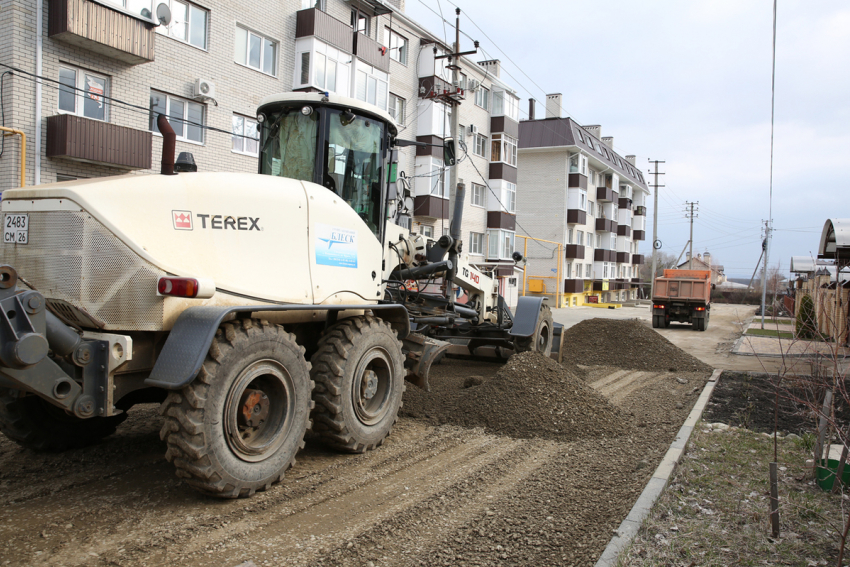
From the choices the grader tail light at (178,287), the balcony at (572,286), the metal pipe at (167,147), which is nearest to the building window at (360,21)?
the metal pipe at (167,147)

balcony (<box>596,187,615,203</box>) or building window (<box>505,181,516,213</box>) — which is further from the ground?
balcony (<box>596,187,615,203</box>)

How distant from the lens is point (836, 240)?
1334 cm

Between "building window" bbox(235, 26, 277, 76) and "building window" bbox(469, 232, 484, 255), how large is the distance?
1664cm

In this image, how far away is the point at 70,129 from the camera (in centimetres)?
1400

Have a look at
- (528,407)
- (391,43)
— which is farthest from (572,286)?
(528,407)

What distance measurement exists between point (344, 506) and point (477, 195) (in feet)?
103

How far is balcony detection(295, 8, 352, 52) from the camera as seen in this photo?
67.6ft

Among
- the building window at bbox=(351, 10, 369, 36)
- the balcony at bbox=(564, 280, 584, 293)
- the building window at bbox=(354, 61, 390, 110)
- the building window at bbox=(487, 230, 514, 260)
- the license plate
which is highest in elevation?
the building window at bbox=(351, 10, 369, 36)

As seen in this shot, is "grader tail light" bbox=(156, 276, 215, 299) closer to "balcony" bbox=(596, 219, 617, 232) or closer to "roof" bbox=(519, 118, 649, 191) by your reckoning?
"roof" bbox=(519, 118, 649, 191)

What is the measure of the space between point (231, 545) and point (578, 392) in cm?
484

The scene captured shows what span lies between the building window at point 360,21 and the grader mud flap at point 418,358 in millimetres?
20188

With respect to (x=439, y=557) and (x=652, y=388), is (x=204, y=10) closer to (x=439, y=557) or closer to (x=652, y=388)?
(x=652, y=388)

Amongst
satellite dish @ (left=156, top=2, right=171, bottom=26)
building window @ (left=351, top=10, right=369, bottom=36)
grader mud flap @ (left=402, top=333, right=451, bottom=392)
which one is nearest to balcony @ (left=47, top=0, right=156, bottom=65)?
satellite dish @ (left=156, top=2, right=171, bottom=26)

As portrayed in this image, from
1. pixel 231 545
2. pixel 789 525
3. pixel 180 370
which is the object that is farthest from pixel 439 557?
pixel 789 525
